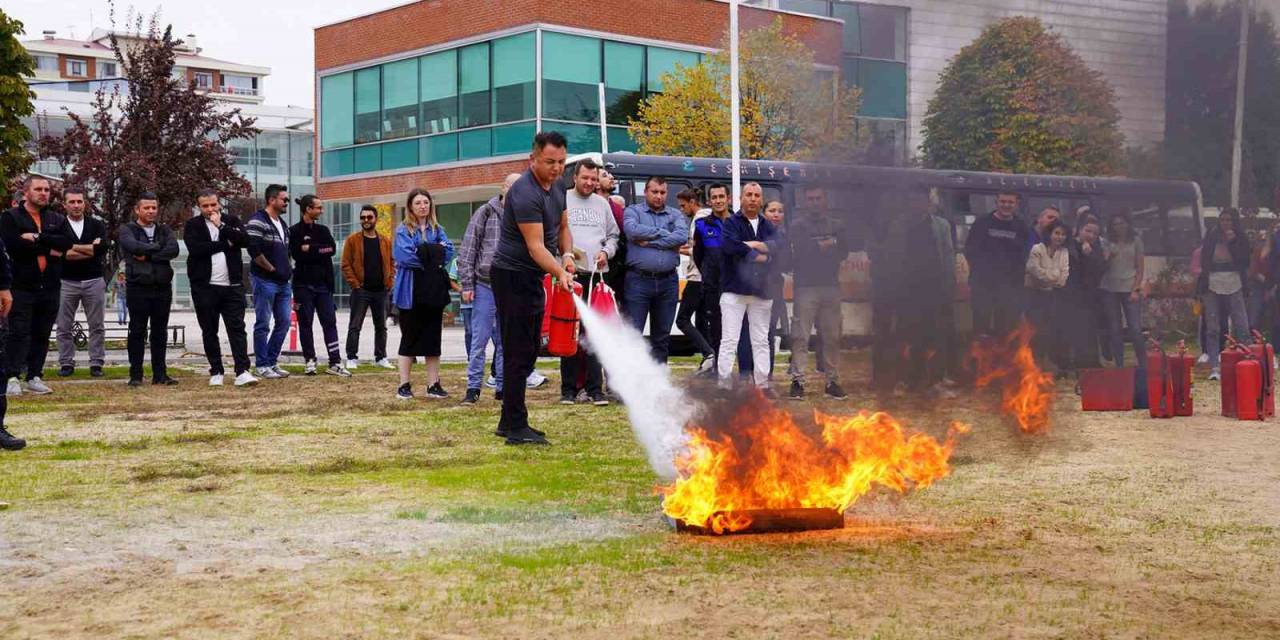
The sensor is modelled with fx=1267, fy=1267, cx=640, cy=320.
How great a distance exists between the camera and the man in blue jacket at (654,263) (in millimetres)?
12109

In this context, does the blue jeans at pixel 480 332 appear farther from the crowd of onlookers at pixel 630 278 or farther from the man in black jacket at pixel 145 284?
the man in black jacket at pixel 145 284

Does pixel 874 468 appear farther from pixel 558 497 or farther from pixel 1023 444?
pixel 1023 444

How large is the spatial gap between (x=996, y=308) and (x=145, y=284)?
9.92 meters

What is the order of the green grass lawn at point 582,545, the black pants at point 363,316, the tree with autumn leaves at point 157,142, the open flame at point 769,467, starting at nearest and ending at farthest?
the green grass lawn at point 582,545, the open flame at point 769,467, the black pants at point 363,316, the tree with autumn leaves at point 157,142

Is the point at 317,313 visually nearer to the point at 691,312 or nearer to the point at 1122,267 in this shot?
the point at 691,312

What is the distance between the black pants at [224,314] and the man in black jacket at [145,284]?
0.38 meters

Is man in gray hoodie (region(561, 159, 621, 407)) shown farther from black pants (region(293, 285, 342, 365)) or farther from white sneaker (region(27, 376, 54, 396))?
white sneaker (region(27, 376, 54, 396))

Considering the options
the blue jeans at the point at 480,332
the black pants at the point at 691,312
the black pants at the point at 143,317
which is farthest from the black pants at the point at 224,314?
the black pants at the point at 691,312

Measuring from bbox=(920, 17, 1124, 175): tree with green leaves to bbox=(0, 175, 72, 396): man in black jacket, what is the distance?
10.2 m

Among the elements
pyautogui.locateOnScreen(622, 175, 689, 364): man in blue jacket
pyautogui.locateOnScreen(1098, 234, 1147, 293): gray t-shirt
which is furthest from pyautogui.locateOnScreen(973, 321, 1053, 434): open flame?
pyautogui.locateOnScreen(622, 175, 689, 364): man in blue jacket

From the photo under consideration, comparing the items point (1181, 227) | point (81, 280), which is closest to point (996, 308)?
point (1181, 227)

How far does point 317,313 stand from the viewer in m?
15.9

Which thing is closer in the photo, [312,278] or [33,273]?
[33,273]

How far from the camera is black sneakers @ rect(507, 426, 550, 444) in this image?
897 cm
